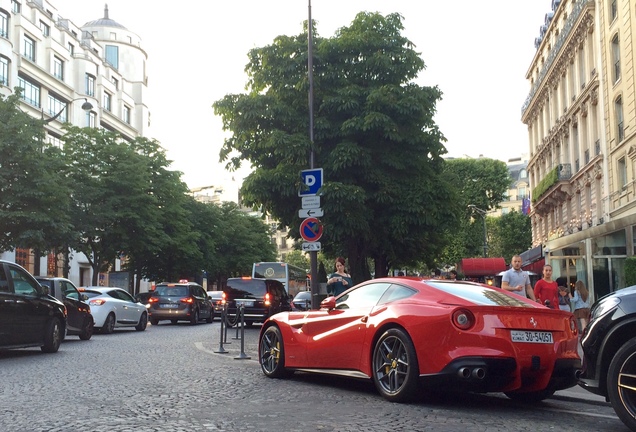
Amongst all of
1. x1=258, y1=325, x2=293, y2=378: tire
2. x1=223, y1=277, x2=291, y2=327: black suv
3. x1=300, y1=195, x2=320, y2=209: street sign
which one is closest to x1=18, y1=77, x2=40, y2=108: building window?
x1=223, y1=277, x2=291, y2=327: black suv

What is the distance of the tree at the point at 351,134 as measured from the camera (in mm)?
23906

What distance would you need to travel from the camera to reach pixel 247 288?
27016 mm

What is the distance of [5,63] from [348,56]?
2908cm

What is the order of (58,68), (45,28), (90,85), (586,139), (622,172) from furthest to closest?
Answer: 1. (90,85)
2. (58,68)
3. (45,28)
4. (586,139)
5. (622,172)

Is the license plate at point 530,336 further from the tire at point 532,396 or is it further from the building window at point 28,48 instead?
the building window at point 28,48

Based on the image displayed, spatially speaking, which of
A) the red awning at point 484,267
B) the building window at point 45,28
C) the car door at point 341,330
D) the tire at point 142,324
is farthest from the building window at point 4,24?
the car door at point 341,330

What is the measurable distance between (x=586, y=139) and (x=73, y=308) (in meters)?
28.7

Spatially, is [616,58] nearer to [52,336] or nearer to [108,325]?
[108,325]

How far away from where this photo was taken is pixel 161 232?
40125 mm

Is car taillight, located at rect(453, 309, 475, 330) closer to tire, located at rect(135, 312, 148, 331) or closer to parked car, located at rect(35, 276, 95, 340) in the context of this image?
parked car, located at rect(35, 276, 95, 340)

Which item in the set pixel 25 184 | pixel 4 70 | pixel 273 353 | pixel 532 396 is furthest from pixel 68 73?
pixel 532 396

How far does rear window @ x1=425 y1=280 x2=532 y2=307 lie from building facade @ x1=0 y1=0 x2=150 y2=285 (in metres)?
28.6

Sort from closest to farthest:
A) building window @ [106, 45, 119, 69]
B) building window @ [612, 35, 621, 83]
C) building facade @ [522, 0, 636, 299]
A: building facade @ [522, 0, 636, 299], building window @ [612, 35, 621, 83], building window @ [106, 45, 119, 69]

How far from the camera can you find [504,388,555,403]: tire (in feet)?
26.0
